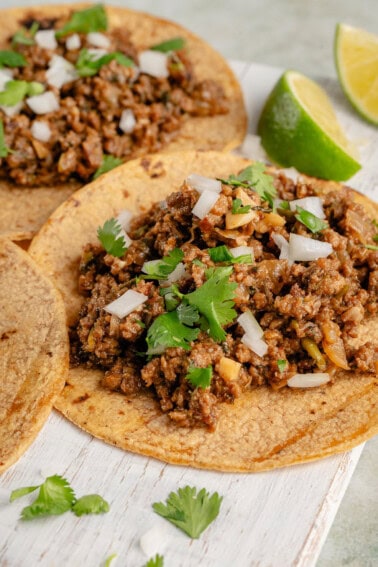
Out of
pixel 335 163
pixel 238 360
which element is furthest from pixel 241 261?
pixel 335 163

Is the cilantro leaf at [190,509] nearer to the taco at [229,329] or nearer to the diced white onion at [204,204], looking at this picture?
the taco at [229,329]

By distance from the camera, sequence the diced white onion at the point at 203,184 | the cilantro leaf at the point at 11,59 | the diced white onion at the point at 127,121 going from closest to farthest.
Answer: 1. the diced white onion at the point at 203,184
2. the diced white onion at the point at 127,121
3. the cilantro leaf at the point at 11,59

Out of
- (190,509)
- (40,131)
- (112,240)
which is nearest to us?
(190,509)

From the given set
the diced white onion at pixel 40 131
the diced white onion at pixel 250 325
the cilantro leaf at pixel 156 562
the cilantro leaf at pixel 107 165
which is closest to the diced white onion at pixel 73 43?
the diced white onion at pixel 40 131

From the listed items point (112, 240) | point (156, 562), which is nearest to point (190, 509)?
point (156, 562)

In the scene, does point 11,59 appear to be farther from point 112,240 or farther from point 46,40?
point 112,240

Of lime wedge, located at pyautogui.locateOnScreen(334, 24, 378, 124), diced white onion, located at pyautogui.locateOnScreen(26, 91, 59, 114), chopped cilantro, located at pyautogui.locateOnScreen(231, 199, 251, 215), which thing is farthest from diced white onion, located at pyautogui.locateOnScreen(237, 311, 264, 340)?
lime wedge, located at pyautogui.locateOnScreen(334, 24, 378, 124)
